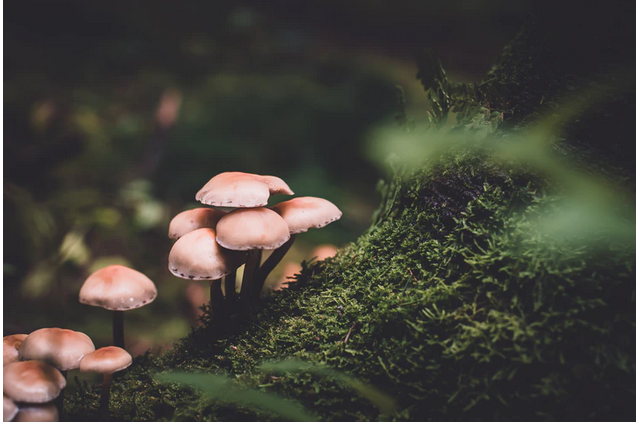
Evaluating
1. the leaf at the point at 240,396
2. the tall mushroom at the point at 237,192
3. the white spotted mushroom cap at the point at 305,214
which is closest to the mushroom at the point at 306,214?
the white spotted mushroom cap at the point at 305,214

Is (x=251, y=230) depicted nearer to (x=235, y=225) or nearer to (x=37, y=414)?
(x=235, y=225)

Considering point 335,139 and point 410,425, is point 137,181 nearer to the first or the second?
point 335,139

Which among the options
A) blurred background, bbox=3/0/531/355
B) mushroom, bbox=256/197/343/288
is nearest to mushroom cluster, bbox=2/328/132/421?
mushroom, bbox=256/197/343/288

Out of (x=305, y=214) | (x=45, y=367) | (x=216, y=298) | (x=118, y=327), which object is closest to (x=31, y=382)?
(x=45, y=367)

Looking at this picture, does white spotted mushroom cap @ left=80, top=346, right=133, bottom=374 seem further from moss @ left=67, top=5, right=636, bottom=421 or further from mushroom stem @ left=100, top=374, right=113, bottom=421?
moss @ left=67, top=5, right=636, bottom=421

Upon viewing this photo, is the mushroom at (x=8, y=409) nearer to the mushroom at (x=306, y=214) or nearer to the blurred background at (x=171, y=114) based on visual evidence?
the mushroom at (x=306, y=214)

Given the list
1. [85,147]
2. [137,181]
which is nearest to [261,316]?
[137,181]

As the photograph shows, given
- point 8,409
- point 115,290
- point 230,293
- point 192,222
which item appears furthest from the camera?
point 230,293
